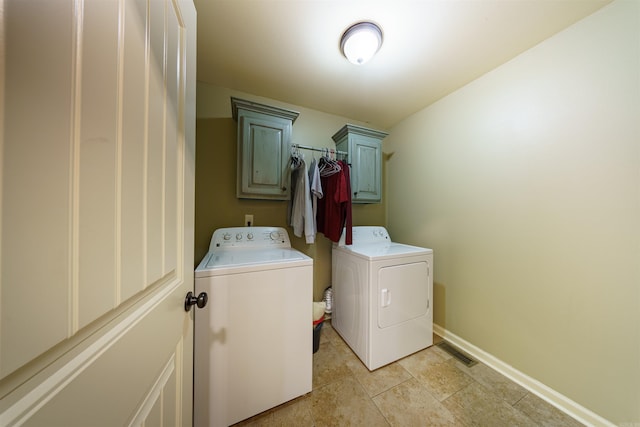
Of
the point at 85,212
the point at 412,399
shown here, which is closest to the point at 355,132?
the point at 85,212

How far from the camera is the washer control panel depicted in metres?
1.62

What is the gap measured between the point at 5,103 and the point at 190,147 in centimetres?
60

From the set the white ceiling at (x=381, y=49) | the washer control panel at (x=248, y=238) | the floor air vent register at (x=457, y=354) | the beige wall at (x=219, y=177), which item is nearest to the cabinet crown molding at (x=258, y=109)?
the beige wall at (x=219, y=177)

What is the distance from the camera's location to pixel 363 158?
7.04 feet

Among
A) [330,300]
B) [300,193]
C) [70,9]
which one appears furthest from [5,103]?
[330,300]

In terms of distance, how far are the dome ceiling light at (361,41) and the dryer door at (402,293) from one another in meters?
1.60

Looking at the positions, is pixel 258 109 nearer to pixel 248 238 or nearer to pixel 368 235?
pixel 248 238

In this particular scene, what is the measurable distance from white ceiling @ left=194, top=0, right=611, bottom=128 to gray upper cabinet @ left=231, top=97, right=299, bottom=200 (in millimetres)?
345

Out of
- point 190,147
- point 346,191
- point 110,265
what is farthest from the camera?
point 346,191

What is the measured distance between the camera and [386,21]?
1261mm

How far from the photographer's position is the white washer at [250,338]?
1.04m

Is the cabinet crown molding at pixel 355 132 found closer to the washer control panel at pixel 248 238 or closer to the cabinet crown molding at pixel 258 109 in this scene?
the cabinet crown molding at pixel 258 109

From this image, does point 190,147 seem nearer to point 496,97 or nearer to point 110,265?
→ point 110,265

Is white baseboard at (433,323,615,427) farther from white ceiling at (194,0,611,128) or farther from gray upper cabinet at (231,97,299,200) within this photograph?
white ceiling at (194,0,611,128)
